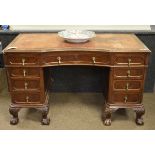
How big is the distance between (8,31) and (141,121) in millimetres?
1471

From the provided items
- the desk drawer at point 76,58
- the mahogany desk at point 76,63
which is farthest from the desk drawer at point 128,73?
the desk drawer at point 76,58

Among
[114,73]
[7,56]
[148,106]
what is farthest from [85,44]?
[148,106]

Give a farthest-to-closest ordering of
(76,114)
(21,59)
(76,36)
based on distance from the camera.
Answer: (76,114)
(76,36)
(21,59)

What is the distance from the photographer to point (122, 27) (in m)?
2.18

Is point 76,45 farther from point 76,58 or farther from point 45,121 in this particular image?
point 45,121

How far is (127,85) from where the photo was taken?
5.73 ft

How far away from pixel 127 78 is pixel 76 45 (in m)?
0.47

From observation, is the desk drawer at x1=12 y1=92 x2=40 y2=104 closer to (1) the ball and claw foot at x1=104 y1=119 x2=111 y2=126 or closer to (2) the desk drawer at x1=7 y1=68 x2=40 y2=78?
(2) the desk drawer at x1=7 y1=68 x2=40 y2=78

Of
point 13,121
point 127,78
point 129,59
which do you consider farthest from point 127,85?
point 13,121

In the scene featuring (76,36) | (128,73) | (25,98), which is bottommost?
(25,98)

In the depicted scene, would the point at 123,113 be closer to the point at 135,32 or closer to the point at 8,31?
the point at 135,32

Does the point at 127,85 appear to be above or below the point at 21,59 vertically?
below

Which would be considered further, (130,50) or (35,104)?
(35,104)

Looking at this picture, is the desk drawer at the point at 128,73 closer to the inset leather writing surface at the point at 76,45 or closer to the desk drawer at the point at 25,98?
the inset leather writing surface at the point at 76,45
